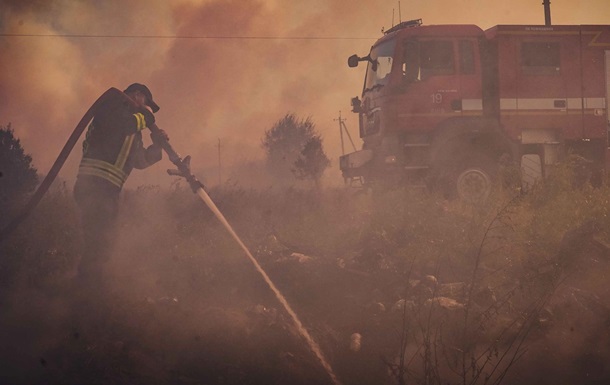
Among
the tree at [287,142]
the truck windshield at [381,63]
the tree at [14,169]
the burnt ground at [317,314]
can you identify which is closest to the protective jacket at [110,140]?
the burnt ground at [317,314]

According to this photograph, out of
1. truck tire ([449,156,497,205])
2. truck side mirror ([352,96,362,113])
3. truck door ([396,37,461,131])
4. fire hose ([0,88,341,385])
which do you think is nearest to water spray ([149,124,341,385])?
fire hose ([0,88,341,385])

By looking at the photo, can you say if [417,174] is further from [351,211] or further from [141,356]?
[141,356]

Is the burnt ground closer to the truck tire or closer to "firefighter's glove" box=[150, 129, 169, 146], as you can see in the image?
the truck tire

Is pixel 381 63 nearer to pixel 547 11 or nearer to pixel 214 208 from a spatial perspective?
pixel 214 208

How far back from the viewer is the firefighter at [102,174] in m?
5.25

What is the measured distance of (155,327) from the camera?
15.7 feet

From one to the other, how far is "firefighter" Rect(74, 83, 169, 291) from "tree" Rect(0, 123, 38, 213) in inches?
256

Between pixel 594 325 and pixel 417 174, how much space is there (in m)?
4.16

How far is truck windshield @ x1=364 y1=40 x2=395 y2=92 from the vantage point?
9109mm

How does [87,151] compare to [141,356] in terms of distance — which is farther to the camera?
[87,151]

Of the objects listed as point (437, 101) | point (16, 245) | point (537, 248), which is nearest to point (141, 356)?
point (16, 245)

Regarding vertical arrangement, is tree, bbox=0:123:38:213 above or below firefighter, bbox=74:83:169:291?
above

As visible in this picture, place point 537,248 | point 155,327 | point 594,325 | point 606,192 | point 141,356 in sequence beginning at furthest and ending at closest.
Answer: point 606,192 → point 537,248 → point 594,325 → point 155,327 → point 141,356

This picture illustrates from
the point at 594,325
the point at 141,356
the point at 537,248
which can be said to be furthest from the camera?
the point at 537,248
